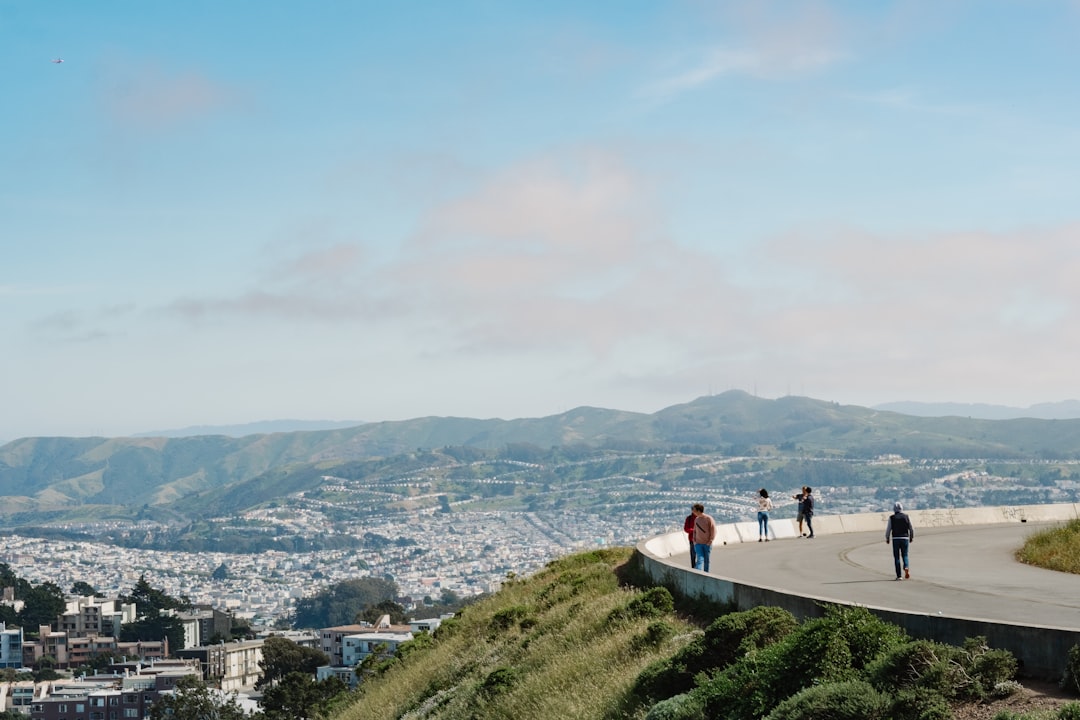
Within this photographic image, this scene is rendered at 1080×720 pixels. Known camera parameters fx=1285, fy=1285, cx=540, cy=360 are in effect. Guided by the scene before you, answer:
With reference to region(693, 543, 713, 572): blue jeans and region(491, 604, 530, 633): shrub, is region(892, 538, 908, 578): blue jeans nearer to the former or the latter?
region(693, 543, 713, 572): blue jeans

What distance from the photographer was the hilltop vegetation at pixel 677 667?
11.9 metres

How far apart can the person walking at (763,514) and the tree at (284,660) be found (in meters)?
79.1

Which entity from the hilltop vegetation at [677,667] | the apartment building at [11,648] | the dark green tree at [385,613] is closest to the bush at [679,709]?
the hilltop vegetation at [677,667]

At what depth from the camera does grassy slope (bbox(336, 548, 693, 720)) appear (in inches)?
698

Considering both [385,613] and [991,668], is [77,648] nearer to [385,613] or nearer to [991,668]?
[385,613]

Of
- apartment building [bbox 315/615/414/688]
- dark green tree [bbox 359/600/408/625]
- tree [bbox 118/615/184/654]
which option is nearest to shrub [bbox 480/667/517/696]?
apartment building [bbox 315/615/414/688]

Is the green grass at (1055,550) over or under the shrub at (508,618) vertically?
over

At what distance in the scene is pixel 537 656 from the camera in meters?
21.4

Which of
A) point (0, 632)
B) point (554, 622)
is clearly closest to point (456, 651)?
point (554, 622)

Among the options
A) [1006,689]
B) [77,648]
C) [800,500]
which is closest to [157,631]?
[77,648]

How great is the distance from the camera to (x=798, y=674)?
43.1ft

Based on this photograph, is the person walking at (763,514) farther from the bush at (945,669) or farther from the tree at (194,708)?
the tree at (194,708)

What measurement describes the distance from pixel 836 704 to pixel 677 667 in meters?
3.89

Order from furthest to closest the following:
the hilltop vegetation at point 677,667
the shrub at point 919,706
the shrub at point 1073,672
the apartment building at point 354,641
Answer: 1. the apartment building at point 354,641
2. the hilltop vegetation at point 677,667
3. the shrub at point 1073,672
4. the shrub at point 919,706
